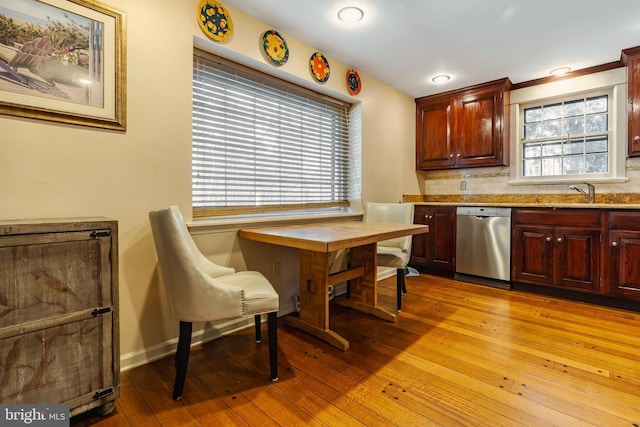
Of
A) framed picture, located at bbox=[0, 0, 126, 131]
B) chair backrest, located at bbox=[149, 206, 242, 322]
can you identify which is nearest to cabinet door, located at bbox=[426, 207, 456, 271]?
chair backrest, located at bbox=[149, 206, 242, 322]

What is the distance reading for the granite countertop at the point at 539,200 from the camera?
287 centimetres

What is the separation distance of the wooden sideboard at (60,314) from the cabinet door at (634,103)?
429 cm

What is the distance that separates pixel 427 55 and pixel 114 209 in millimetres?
2957

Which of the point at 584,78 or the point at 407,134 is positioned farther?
the point at 407,134

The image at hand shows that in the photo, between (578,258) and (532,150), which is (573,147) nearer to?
(532,150)

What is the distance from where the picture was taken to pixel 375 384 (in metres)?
1.60

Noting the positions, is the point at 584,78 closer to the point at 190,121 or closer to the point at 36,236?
the point at 190,121

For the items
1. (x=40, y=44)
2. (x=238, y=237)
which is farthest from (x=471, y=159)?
(x=40, y=44)

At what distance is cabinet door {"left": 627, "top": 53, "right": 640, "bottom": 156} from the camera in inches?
112

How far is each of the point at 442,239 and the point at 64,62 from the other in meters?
3.70

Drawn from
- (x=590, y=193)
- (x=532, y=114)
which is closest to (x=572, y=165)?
(x=590, y=193)

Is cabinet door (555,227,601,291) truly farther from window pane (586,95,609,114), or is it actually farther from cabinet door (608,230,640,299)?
window pane (586,95,609,114)

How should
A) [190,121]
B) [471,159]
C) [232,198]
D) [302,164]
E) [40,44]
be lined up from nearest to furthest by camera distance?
[40,44] → [190,121] → [232,198] → [302,164] → [471,159]

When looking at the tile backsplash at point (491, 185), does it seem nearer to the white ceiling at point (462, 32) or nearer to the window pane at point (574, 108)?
the window pane at point (574, 108)
